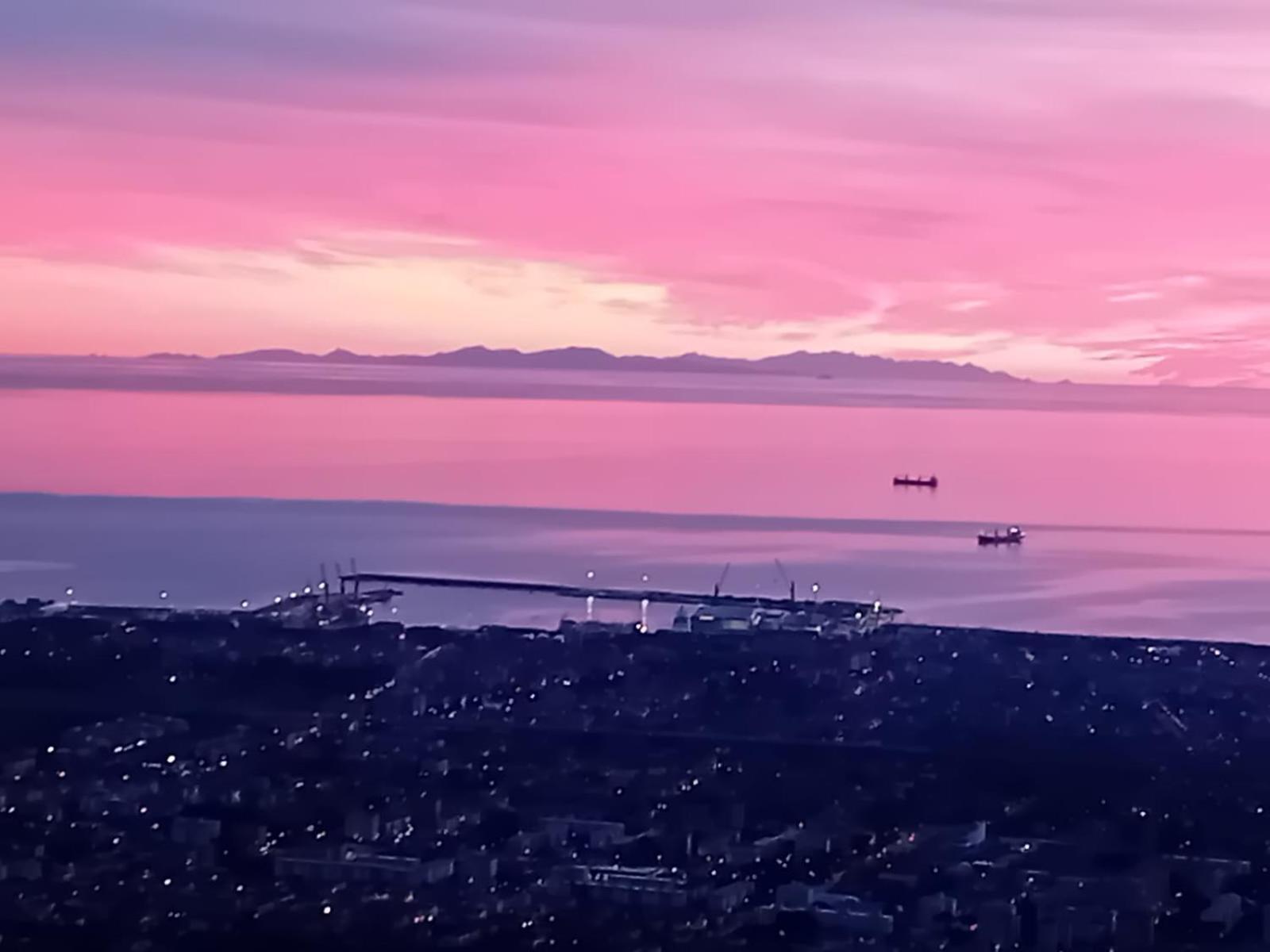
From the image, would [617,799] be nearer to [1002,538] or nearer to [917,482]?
[1002,538]

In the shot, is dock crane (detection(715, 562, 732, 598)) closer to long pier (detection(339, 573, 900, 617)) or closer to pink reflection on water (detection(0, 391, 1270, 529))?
long pier (detection(339, 573, 900, 617))

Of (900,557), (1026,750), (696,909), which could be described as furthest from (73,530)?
(696,909)

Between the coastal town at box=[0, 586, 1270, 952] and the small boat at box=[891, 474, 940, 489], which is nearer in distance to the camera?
the coastal town at box=[0, 586, 1270, 952]

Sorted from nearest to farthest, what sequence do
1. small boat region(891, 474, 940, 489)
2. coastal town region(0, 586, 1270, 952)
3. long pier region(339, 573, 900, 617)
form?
1. coastal town region(0, 586, 1270, 952)
2. long pier region(339, 573, 900, 617)
3. small boat region(891, 474, 940, 489)

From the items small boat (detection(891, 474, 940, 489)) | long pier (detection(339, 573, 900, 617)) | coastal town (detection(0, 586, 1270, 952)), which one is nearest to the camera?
coastal town (detection(0, 586, 1270, 952))

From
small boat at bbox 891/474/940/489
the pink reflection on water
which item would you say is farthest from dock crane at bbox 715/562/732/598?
small boat at bbox 891/474/940/489

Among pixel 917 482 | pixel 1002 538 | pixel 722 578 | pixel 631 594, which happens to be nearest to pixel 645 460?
pixel 917 482

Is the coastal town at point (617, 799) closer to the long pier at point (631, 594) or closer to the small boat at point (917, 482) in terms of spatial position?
the long pier at point (631, 594)
